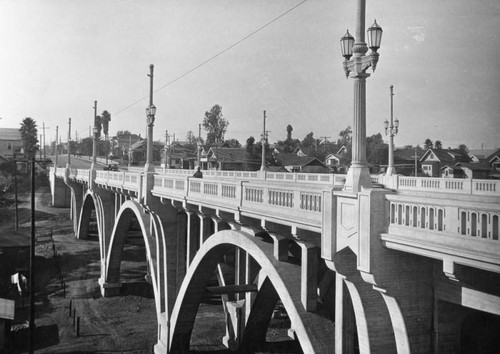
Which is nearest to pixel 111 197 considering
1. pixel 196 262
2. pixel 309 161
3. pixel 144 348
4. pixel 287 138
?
pixel 144 348

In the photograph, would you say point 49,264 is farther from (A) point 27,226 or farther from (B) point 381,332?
(B) point 381,332

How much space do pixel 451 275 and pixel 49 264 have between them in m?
39.0

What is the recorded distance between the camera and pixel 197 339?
23953 mm

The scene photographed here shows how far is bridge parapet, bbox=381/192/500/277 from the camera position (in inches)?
196

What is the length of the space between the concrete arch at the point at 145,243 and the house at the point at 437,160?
2954 cm

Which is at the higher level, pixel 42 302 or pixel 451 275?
pixel 451 275

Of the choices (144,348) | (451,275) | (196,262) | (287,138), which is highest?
(287,138)

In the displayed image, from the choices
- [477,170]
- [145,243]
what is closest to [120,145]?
[477,170]

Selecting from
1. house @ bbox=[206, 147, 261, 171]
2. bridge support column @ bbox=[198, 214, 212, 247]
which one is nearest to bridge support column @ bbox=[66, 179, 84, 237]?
house @ bbox=[206, 147, 261, 171]

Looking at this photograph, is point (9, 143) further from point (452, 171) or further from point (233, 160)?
point (452, 171)

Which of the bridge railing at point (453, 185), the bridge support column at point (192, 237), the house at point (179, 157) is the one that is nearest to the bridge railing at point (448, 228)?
the bridge railing at point (453, 185)

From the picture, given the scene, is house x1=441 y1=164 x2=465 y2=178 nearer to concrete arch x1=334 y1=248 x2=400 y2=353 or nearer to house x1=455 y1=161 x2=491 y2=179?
house x1=455 y1=161 x2=491 y2=179

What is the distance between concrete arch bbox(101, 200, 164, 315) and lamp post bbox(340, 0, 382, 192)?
14695mm

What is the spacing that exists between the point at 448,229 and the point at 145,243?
1999 cm
